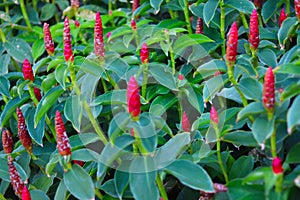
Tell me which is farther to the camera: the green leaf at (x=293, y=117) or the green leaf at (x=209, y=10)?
the green leaf at (x=209, y=10)

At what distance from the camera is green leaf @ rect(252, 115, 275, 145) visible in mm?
1031

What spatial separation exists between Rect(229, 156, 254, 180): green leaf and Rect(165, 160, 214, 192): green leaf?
180 millimetres

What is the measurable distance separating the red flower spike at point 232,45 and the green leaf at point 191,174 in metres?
0.28

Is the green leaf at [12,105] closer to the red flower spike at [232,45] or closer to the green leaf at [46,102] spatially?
the green leaf at [46,102]

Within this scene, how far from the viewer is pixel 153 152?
3.69ft

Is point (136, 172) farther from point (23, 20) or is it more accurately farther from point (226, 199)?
point (23, 20)

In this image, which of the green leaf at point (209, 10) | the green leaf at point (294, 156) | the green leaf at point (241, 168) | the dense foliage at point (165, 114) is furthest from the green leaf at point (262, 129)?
the green leaf at point (209, 10)

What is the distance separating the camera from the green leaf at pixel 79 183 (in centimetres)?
116

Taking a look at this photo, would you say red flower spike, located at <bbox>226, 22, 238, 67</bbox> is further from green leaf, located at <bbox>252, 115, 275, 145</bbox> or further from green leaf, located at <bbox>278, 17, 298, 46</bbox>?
green leaf, located at <bbox>278, 17, 298, 46</bbox>

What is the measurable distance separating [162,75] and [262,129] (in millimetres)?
419

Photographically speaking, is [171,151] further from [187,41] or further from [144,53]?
[187,41]

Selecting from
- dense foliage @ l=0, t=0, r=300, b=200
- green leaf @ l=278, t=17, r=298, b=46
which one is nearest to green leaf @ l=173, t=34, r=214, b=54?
dense foliage @ l=0, t=0, r=300, b=200

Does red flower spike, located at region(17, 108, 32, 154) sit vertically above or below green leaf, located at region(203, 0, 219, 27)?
below

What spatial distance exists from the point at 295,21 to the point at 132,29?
0.52m
